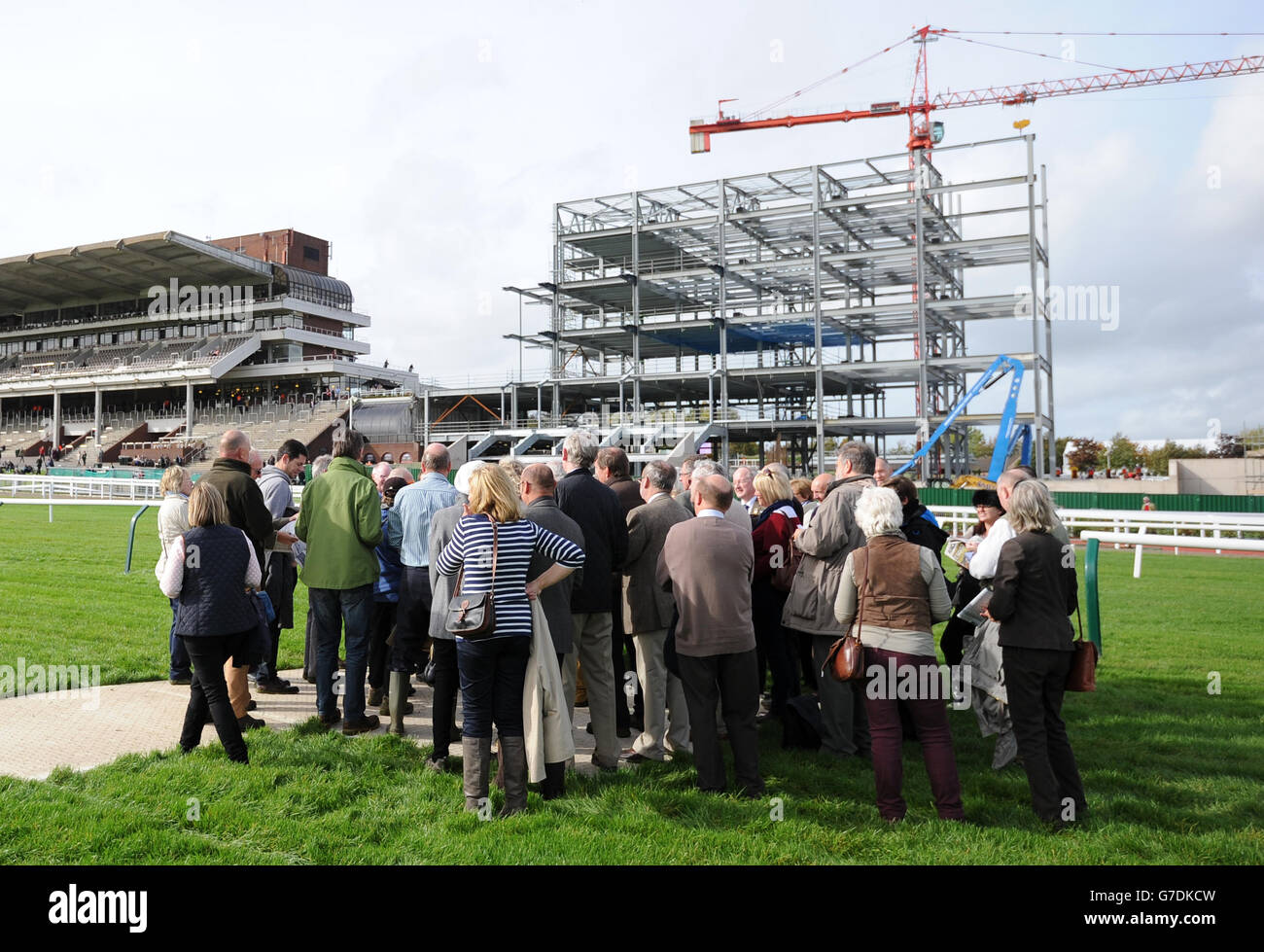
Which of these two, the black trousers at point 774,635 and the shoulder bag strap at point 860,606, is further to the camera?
the black trousers at point 774,635

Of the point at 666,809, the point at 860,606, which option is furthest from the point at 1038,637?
the point at 666,809

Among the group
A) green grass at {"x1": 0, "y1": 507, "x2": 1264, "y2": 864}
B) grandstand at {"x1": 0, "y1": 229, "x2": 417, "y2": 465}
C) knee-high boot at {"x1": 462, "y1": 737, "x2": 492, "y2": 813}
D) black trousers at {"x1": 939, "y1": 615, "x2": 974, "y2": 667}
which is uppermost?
grandstand at {"x1": 0, "y1": 229, "x2": 417, "y2": 465}

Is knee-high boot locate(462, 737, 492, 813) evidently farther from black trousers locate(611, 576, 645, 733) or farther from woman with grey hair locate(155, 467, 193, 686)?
woman with grey hair locate(155, 467, 193, 686)

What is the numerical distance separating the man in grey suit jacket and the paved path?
473 mm

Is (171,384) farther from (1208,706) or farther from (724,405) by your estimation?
(1208,706)

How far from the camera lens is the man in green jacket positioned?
6.04m

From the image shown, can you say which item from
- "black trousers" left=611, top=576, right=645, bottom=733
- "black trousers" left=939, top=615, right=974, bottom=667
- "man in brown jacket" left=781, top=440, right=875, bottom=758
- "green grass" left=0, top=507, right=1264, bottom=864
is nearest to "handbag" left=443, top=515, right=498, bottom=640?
"green grass" left=0, top=507, right=1264, bottom=864

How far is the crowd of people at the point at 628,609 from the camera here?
4707mm

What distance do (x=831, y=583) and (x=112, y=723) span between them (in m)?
5.03

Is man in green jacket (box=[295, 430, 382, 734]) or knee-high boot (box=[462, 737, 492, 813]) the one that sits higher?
man in green jacket (box=[295, 430, 382, 734])

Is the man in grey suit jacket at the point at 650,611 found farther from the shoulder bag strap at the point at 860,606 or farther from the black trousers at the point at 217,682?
the black trousers at the point at 217,682

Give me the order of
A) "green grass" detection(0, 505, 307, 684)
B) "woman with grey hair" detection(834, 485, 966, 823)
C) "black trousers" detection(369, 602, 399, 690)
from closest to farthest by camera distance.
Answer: "woman with grey hair" detection(834, 485, 966, 823)
"black trousers" detection(369, 602, 399, 690)
"green grass" detection(0, 505, 307, 684)

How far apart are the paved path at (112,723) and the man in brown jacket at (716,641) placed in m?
0.90

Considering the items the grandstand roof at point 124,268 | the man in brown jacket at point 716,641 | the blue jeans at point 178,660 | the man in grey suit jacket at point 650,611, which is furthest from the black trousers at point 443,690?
the grandstand roof at point 124,268
